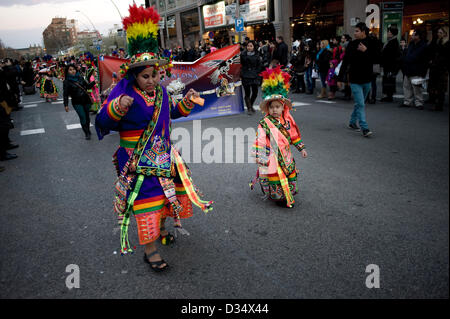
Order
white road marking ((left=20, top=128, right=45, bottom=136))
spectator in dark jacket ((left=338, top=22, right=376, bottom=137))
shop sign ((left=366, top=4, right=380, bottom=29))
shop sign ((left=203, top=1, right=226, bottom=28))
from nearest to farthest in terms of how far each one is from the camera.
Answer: spectator in dark jacket ((left=338, top=22, right=376, bottom=137))
white road marking ((left=20, top=128, right=45, bottom=136))
shop sign ((left=366, top=4, right=380, bottom=29))
shop sign ((left=203, top=1, right=226, bottom=28))

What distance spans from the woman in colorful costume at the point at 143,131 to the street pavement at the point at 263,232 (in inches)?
19.4

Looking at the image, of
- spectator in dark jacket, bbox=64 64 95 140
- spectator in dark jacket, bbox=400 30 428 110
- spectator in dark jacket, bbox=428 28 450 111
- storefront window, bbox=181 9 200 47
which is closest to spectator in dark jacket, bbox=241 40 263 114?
spectator in dark jacket, bbox=400 30 428 110

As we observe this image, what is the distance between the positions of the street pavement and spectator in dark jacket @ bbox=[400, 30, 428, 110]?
3069 mm

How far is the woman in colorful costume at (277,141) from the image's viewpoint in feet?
12.8

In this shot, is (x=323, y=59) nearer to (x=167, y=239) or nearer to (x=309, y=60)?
(x=309, y=60)

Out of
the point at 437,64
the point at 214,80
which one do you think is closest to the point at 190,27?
the point at 214,80

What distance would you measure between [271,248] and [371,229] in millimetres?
1038

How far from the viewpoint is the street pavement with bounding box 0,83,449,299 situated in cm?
252

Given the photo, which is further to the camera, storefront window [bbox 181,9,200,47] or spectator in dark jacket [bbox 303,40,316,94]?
storefront window [bbox 181,9,200,47]

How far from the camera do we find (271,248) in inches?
122

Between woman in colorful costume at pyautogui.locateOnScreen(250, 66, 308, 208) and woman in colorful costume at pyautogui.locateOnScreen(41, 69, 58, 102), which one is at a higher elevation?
woman in colorful costume at pyautogui.locateOnScreen(41, 69, 58, 102)

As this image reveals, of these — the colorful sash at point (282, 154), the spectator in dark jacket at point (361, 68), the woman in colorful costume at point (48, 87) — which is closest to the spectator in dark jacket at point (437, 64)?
the spectator in dark jacket at point (361, 68)

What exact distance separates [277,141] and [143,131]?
5.74ft

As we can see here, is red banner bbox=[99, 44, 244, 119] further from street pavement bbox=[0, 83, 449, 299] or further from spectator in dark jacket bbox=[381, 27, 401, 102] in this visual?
spectator in dark jacket bbox=[381, 27, 401, 102]
